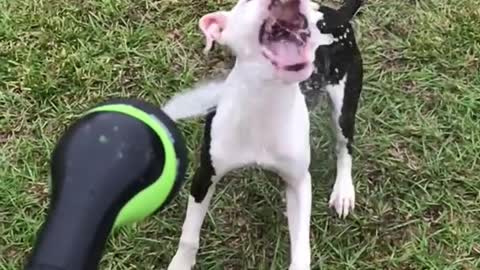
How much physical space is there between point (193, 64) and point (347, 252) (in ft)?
2.91

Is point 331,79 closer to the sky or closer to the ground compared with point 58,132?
closer to the sky

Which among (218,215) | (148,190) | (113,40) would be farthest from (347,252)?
(148,190)

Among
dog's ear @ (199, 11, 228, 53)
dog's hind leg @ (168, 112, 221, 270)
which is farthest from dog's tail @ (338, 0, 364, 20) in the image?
dog's ear @ (199, 11, 228, 53)

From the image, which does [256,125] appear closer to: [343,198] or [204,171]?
[204,171]

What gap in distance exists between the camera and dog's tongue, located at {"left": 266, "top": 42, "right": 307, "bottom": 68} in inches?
82.0

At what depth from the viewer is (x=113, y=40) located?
3389 mm

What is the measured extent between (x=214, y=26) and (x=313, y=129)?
0.89 metres

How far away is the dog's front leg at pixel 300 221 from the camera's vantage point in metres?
2.59

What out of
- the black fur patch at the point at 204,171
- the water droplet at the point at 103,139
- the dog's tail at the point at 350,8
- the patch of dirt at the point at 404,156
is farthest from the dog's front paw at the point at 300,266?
the water droplet at the point at 103,139

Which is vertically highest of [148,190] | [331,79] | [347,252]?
[148,190]

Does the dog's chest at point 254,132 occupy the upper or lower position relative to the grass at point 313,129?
upper

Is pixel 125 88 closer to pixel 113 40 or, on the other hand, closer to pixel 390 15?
pixel 113 40

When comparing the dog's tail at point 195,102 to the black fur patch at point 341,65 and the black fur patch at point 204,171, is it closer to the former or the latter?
the black fur patch at point 204,171

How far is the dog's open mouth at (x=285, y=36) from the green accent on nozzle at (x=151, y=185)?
744mm
